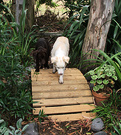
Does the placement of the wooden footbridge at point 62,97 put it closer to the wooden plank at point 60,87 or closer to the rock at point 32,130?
the wooden plank at point 60,87

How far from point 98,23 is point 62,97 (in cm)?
203

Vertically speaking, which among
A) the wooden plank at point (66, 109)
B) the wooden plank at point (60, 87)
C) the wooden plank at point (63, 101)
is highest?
the wooden plank at point (60, 87)

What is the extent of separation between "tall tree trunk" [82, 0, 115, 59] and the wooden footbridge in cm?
98

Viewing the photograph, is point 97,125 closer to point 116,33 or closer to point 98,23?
point 98,23

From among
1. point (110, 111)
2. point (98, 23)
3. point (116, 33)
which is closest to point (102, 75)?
point (110, 111)

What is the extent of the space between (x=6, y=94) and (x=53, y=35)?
158 inches

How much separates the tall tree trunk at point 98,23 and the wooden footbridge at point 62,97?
98cm

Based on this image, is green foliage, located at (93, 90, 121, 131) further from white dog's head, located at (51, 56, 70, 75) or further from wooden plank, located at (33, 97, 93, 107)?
white dog's head, located at (51, 56, 70, 75)

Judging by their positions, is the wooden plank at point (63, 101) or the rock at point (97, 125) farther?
the wooden plank at point (63, 101)

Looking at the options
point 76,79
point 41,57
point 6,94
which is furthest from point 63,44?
point 6,94

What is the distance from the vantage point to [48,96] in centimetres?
358

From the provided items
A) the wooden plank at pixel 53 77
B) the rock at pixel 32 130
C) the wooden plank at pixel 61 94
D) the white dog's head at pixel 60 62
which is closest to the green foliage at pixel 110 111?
the wooden plank at pixel 61 94

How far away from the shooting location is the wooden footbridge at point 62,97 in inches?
131

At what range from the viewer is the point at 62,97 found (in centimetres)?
363
